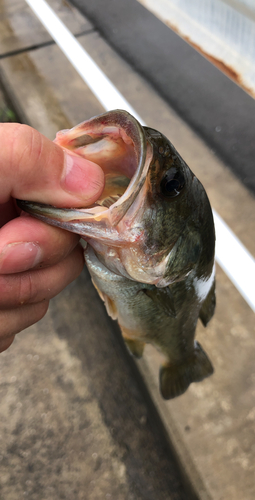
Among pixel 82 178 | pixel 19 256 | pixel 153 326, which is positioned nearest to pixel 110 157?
pixel 82 178

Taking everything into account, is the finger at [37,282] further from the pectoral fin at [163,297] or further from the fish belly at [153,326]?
the pectoral fin at [163,297]

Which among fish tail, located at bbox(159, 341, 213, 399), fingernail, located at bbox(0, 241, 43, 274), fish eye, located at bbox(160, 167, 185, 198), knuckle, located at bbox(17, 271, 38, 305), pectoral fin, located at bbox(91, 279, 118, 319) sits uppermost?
fish eye, located at bbox(160, 167, 185, 198)

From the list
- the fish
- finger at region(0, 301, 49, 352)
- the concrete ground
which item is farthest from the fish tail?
finger at region(0, 301, 49, 352)

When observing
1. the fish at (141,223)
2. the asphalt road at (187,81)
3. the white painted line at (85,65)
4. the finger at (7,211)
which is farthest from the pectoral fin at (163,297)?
the white painted line at (85,65)

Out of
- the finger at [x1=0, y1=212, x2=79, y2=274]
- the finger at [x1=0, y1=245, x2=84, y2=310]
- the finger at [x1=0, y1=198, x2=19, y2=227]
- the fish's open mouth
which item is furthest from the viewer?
the finger at [x1=0, y1=198, x2=19, y2=227]

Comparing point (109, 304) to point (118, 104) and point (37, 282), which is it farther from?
point (118, 104)

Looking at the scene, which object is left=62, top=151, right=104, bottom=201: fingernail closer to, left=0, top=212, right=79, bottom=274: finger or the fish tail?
left=0, top=212, right=79, bottom=274: finger
